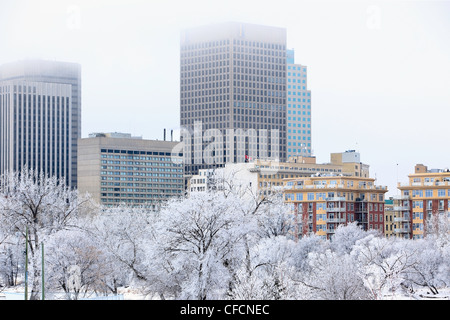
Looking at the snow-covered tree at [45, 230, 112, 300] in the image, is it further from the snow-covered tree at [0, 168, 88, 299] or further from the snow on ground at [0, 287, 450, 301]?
the snow on ground at [0, 287, 450, 301]

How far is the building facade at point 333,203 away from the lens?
111 m

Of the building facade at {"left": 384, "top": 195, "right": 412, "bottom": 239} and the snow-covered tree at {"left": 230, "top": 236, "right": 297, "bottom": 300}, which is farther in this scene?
the building facade at {"left": 384, "top": 195, "right": 412, "bottom": 239}

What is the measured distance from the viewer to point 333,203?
113438mm

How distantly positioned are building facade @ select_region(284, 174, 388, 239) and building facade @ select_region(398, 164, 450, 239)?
499 centimetres

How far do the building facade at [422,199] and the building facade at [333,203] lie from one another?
4986mm

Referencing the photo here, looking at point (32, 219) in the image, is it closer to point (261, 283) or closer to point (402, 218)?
point (261, 283)

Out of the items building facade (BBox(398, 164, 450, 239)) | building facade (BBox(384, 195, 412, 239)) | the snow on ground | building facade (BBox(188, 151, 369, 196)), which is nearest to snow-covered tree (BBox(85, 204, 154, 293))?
the snow on ground

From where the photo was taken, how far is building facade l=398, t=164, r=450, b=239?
107 metres

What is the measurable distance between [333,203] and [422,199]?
39.4 ft

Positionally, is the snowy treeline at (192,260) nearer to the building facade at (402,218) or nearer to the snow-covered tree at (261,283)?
the snow-covered tree at (261,283)

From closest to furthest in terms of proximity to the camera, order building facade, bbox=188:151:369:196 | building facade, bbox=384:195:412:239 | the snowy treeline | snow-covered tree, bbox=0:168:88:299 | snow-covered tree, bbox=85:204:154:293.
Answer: the snowy treeline → snow-covered tree, bbox=0:168:88:299 → snow-covered tree, bbox=85:204:154:293 → building facade, bbox=384:195:412:239 → building facade, bbox=188:151:369:196
